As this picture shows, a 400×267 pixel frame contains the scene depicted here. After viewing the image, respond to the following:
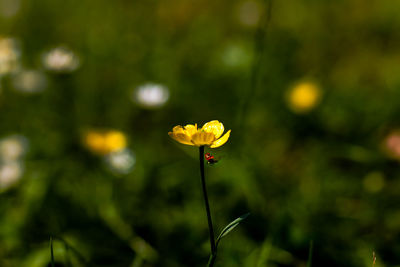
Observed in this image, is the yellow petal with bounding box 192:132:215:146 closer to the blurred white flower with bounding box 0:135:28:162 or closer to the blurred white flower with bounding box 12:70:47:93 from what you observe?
the blurred white flower with bounding box 0:135:28:162

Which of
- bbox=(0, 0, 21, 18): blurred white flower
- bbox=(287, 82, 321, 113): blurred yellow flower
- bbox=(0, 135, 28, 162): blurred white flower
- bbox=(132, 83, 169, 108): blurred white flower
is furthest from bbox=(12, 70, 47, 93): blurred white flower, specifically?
bbox=(287, 82, 321, 113): blurred yellow flower

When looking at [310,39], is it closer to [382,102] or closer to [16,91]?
[382,102]

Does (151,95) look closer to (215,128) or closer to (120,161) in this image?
(120,161)

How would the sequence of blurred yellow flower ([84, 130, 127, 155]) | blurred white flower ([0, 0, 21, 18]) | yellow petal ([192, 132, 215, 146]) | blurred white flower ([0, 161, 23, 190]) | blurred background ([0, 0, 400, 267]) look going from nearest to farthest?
→ yellow petal ([192, 132, 215, 146]) < blurred background ([0, 0, 400, 267]) < blurred white flower ([0, 161, 23, 190]) < blurred yellow flower ([84, 130, 127, 155]) < blurred white flower ([0, 0, 21, 18])

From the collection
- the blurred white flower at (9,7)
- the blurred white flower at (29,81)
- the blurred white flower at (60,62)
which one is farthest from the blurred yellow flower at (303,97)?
the blurred white flower at (9,7)

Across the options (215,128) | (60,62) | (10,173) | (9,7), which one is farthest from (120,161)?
(9,7)

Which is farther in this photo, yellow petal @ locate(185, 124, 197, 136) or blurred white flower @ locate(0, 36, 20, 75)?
blurred white flower @ locate(0, 36, 20, 75)

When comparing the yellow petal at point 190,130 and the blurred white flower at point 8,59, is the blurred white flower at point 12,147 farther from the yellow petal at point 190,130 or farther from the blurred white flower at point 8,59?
the yellow petal at point 190,130
